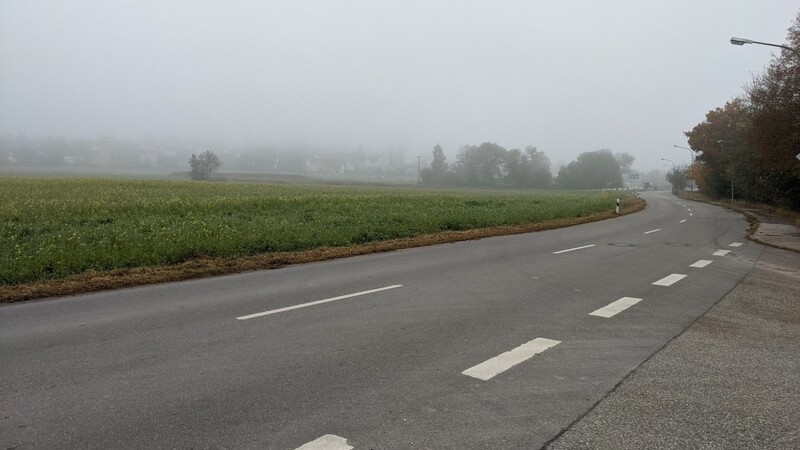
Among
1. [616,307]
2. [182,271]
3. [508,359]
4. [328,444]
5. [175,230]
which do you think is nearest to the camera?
[328,444]

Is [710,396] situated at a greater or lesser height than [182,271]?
greater

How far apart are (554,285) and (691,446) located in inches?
224

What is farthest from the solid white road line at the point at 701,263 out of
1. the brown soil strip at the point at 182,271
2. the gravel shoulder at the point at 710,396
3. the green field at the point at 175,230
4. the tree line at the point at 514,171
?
the tree line at the point at 514,171

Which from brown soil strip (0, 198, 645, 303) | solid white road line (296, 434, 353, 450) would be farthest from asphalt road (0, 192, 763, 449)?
brown soil strip (0, 198, 645, 303)

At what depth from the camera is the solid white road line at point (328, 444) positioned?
11.3ft

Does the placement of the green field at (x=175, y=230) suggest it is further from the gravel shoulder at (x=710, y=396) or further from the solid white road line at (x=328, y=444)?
the gravel shoulder at (x=710, y=396)

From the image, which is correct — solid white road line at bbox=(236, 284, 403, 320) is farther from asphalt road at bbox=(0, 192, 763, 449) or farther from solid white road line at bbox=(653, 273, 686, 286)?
solid white road line at bbox=(653, 273, 686, 286)

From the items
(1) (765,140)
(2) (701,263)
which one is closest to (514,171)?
(1) (765,140)

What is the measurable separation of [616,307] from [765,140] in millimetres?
25342

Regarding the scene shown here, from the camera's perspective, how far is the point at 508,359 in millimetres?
5164

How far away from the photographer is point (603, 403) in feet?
13.7

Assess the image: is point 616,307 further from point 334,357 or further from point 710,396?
point 334,357

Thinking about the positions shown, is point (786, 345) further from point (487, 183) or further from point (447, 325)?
point (487, 183)

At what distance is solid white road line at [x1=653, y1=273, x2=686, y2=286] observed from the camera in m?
9.56
